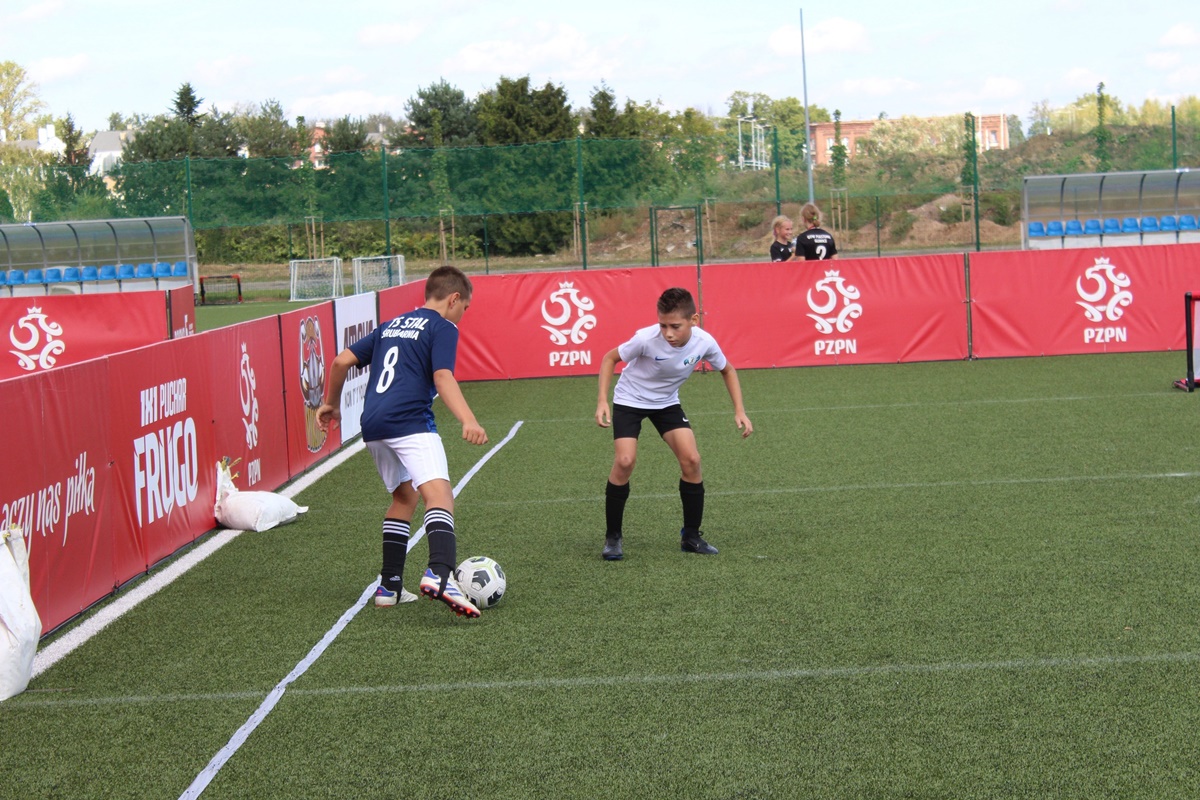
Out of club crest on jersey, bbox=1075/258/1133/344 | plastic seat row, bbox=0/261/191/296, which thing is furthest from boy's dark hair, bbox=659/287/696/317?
plastic seat row, bbox=0/261/191/296

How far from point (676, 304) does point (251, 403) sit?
4413mm

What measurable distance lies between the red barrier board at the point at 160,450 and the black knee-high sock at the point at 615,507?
111 inches

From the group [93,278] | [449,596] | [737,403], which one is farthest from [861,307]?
[93,278]

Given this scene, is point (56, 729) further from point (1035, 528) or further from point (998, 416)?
point (998, 416)

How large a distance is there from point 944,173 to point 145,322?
89.1 ft

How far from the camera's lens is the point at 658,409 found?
798 cm

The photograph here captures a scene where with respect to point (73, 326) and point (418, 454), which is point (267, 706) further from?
point (73, 326)

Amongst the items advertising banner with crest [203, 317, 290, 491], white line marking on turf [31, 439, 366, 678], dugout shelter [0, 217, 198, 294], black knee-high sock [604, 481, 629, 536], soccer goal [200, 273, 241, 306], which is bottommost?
white line marking on turf [31, 439, 366, 678]

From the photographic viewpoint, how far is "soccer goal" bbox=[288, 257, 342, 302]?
122ft

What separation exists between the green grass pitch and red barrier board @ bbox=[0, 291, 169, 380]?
26.6 feet

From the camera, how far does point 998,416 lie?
1308 cm

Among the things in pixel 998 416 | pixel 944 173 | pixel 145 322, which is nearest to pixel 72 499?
pixel 998 416

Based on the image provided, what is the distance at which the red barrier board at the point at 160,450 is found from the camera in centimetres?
778

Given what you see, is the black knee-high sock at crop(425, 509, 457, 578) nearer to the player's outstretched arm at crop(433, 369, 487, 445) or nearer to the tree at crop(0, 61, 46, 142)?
the player's outstretched arm at crop(433, 369, 487, 445)
